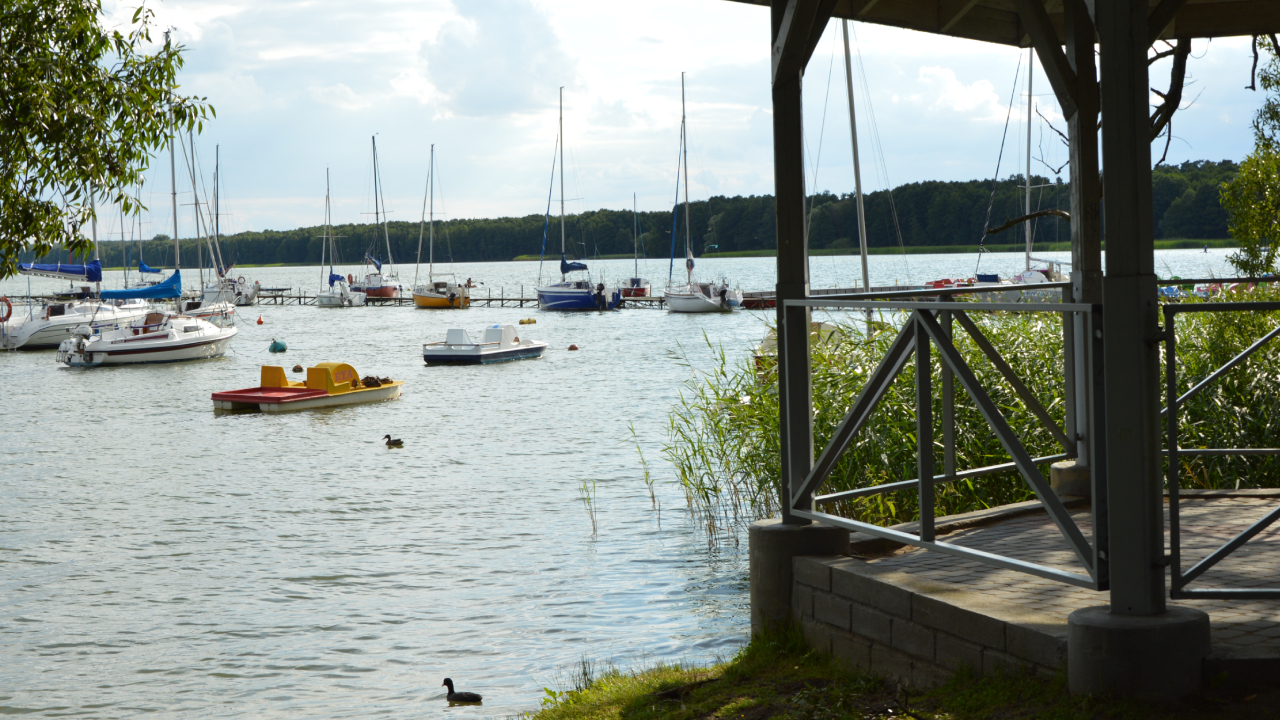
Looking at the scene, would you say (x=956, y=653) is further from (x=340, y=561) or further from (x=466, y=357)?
(x=466, y=357)

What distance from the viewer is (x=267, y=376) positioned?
1211 inches

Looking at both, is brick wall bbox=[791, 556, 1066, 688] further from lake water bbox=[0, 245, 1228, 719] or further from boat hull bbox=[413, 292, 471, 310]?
boat hull bbox=[413, 292, 471, 310]

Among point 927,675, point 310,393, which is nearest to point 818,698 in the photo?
point 927,675

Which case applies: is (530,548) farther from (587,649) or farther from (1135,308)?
(1135,308)

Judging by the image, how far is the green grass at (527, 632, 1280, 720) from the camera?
3.71 metres

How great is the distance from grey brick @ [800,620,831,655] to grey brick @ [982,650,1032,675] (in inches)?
41.0

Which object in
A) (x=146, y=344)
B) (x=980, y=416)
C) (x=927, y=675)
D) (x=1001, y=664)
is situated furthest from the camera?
(x=146, y=344)

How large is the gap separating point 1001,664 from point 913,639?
1.55ft

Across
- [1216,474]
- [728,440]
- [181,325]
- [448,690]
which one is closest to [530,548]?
[728,440]

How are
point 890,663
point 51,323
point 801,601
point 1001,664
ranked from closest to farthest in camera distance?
point 1001,664 < point 890,663 < point 801,601 < point 51,323

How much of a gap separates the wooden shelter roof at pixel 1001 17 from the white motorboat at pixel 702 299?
66.2m

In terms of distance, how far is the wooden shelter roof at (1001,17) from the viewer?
668 centimetres

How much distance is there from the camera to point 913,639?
457 cm

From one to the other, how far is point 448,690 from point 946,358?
5.01m
